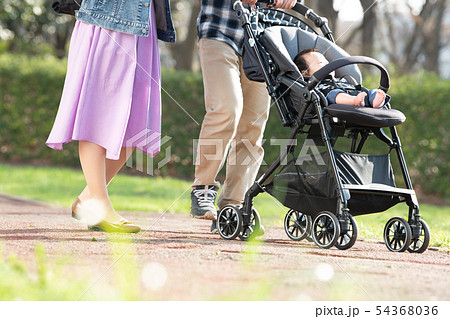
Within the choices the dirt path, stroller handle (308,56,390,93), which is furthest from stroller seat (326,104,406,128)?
the dirt path

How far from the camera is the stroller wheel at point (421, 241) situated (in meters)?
3.52

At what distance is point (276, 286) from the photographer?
236cm

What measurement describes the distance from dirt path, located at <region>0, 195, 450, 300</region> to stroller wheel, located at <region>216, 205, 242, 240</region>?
9 centimetres

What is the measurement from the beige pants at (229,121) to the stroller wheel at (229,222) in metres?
0.28

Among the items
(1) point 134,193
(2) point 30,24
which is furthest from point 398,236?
(2) point 30,24

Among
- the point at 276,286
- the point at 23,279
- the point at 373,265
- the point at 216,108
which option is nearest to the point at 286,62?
the point at 216,108

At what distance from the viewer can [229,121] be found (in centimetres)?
410

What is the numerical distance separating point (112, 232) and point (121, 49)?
1144mm

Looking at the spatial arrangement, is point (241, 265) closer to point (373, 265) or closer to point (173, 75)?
point (373, 265)

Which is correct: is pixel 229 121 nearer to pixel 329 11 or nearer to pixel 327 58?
pixel 327 58

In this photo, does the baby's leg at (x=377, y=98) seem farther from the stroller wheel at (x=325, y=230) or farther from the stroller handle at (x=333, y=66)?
the stroller wheel at (x=325, y=230)

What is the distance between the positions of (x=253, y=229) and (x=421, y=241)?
1008 millimetres

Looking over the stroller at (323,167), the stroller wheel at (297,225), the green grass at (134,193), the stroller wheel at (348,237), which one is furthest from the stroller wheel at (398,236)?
the green grass at (134,193)

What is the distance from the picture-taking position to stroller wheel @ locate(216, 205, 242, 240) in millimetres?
3848
